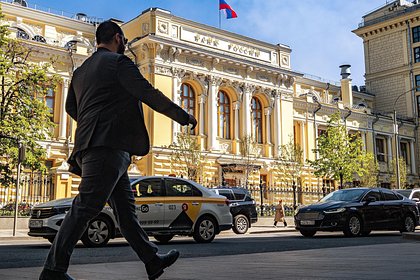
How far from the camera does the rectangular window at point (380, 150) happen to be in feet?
176

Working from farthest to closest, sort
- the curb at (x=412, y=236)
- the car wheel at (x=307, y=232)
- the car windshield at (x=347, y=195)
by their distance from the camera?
the car windshield at (x=347, y=195) → the car wheel at (x=307, y=232) → the curb at (x=412, y=236)

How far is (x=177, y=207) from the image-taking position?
1241cm

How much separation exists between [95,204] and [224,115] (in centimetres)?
3643

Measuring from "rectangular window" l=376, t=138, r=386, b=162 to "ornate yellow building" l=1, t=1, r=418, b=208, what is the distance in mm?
9434

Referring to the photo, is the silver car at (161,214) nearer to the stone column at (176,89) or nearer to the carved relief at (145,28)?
the stone column at (176,89)

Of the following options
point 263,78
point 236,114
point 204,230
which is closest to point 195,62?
point 236,114

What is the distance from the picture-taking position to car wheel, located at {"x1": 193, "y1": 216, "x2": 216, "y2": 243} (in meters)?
12.6

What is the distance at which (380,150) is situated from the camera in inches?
2146

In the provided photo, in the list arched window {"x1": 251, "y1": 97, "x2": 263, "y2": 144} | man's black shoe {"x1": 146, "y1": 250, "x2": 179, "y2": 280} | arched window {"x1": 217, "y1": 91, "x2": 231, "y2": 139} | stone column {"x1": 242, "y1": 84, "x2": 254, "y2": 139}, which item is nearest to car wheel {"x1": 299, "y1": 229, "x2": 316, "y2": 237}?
man's black shoe {"x1": 146, "y1": 250, "x2": 179, "y2": 280}

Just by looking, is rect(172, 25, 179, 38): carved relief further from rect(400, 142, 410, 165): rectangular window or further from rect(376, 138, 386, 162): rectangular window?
rect(400, 142, 410, 165): rectangular window

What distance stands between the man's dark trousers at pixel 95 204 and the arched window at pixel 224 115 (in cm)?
3532

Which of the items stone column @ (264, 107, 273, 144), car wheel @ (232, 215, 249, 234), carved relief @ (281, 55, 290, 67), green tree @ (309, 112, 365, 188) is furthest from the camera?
carved relief @ (281, 55, 290, 67)

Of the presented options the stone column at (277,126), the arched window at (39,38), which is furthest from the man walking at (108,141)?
the stone column at (277,126)

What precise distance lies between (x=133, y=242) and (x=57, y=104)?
32555 mm
